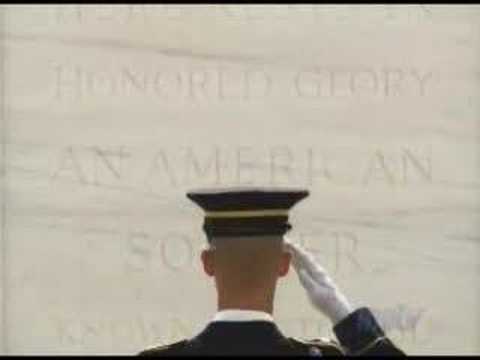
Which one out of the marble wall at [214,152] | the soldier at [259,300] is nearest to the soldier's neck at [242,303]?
the soldier at [259,300]

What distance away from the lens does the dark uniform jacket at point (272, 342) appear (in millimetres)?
1856

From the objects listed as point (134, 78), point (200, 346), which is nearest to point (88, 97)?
point (134, 78)

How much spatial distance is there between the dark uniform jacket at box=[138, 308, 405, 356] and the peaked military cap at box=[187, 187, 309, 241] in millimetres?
134

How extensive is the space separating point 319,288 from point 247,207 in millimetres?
Answer: 196

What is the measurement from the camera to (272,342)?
6.19ft

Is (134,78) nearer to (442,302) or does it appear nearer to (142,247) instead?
(142,247)

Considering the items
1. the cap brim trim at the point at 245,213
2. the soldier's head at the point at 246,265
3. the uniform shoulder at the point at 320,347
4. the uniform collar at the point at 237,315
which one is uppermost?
the cap brim trim at the point at 245,213

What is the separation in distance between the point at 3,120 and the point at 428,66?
47.9 inches

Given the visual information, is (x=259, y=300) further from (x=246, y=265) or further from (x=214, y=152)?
(x=214, y=152)

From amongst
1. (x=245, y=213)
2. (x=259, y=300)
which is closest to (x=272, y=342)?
(x=259, y=300)

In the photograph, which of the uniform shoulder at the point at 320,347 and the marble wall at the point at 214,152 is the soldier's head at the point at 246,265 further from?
the marble wall at the point at 214,152

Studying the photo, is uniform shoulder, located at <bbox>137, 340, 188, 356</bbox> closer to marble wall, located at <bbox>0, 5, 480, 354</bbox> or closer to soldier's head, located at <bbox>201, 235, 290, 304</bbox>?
soldier's head, located at <bbox>201, 235, 290, 304</bbox>

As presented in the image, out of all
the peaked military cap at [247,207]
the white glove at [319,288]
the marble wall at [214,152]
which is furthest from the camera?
the marble wall at [214,152]

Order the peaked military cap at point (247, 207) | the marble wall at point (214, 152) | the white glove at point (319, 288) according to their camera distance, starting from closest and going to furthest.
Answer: the white glove at point (319, 288) → the peaked military cap at point (247, 207) → the marble wall at point (214, 152)
